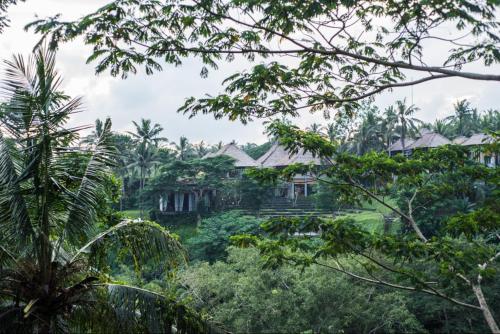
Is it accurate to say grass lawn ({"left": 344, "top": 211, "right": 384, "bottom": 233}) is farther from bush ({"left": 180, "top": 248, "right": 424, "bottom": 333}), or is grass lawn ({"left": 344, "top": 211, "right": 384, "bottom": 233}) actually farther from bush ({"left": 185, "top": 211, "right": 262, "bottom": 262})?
bush ({"left": 180, "top": 248, "right": 424, "bottom": 333})

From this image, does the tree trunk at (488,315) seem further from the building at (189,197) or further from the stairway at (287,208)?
the building at (189,197)

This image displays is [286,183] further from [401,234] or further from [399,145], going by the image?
[401,234]

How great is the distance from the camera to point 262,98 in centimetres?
462

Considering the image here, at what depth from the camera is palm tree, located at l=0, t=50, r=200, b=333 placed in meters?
4.14

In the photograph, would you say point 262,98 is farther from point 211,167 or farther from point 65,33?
point 211,167

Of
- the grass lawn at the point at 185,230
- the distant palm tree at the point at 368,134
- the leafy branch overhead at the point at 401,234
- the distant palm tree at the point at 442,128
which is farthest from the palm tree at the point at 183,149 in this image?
the leafy branch overhead at the point at 401,234

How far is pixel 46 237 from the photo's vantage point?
427cm

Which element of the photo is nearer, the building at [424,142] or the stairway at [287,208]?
the stairway at [287,208]

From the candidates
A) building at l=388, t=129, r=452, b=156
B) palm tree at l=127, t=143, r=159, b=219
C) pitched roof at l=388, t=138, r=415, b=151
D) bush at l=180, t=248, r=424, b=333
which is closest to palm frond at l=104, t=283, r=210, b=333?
bush at l=180, t=248, r=424, b=333

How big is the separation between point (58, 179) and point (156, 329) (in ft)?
5.73

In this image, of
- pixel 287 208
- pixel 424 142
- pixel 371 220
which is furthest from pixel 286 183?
pixel 424 142

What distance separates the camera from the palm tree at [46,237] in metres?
4.14

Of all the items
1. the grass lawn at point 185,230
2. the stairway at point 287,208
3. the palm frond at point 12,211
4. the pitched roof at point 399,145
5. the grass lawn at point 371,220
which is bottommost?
the grass lawn at point 185,230

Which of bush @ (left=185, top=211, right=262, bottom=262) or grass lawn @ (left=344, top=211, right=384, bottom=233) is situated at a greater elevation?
grass lawn @ (left=344, top=211, right=384, bottom=233)
